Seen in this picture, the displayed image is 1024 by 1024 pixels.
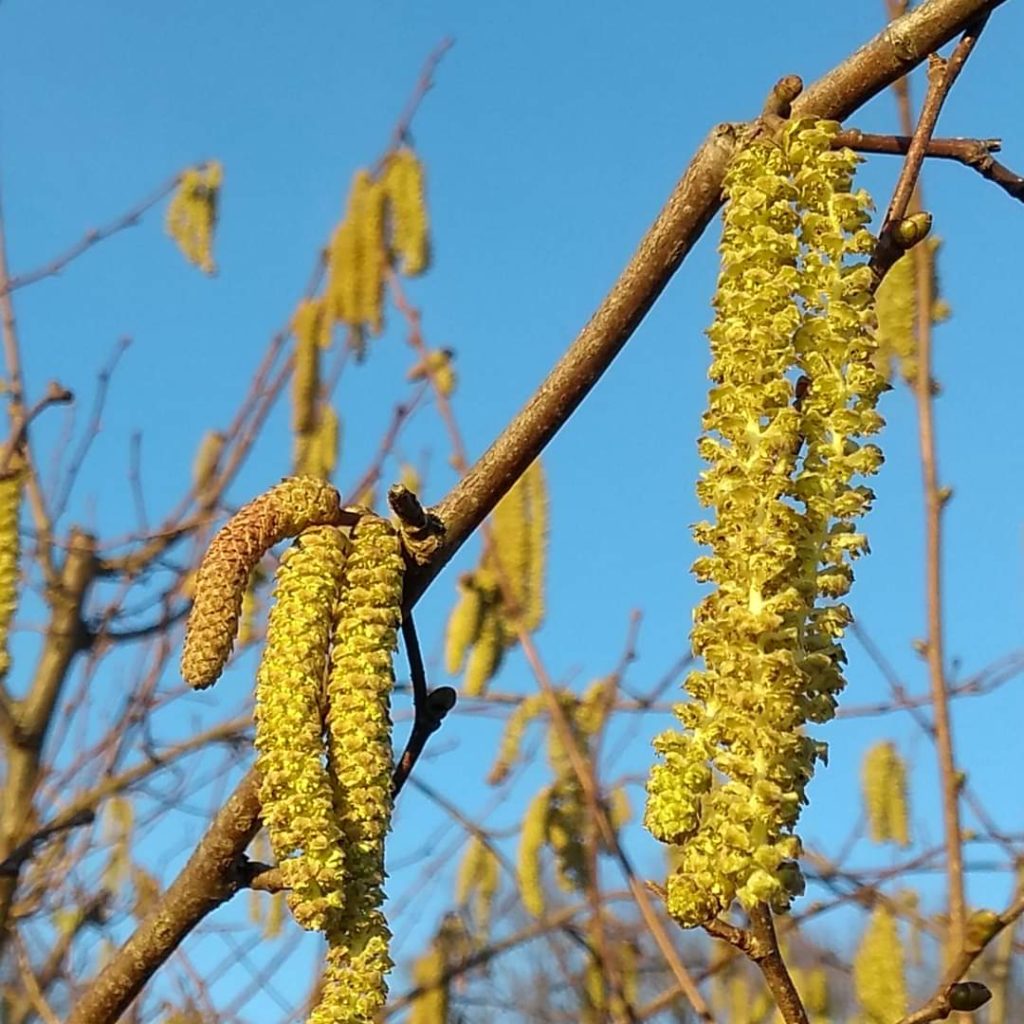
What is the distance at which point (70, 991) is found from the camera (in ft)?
10.9

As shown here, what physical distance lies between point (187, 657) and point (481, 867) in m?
2.34

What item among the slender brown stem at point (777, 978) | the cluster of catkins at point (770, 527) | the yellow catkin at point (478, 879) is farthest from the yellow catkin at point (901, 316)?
the yellow catkin at point (478, 879)

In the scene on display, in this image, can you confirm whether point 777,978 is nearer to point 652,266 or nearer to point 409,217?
point 652,266

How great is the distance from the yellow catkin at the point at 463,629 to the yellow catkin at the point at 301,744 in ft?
5.13

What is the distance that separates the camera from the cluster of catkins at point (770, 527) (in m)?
0.57

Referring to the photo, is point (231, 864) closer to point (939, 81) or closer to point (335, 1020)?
point (335, 1020)

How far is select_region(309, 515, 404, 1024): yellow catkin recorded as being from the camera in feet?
2.33

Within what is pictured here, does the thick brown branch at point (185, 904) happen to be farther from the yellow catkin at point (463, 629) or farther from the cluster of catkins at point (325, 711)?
the yellow catkin at point (463, 629)

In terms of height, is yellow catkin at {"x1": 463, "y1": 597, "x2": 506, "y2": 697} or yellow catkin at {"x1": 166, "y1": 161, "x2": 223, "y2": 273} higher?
yellow catkin at {"x1": 166, "y1": 161, "x2": 223, "y2": 273}

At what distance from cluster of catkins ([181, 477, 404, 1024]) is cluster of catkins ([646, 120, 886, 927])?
0.64 feet

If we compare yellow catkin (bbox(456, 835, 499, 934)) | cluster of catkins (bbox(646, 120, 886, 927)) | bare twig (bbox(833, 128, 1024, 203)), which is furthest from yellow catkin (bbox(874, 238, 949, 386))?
yellow catkin (bbox(456, 835, 499, 934))

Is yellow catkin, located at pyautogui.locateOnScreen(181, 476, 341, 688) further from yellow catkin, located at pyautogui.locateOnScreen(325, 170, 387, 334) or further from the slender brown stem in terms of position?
yellow catkin, located at pyautogui.locateOnScreen(325, 170, 387, 334)

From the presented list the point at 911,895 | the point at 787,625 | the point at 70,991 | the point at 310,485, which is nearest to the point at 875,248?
the point at 787,625

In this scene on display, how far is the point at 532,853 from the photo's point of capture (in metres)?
2.44
